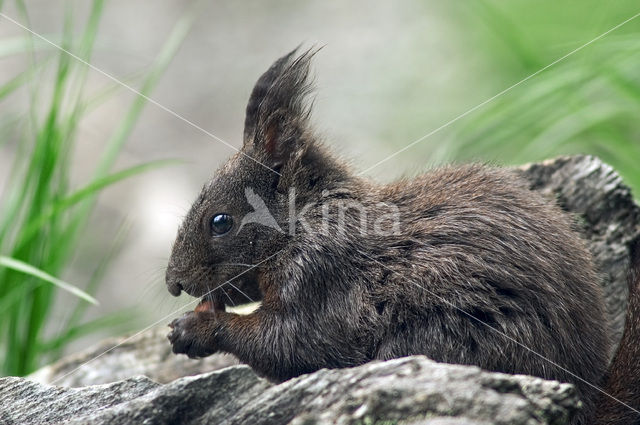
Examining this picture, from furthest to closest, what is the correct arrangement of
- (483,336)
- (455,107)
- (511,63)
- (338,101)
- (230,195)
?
(338,101) → (455,107) → (511,63) → (230,195) → (483,336)

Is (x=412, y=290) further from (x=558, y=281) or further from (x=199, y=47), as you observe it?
(x=199, y=47)

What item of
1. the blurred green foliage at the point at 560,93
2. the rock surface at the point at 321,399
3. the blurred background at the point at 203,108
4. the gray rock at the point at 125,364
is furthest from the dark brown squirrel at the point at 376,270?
the blurred green foliage at the point at 560,93

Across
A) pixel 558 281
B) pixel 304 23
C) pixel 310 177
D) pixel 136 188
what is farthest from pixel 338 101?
pixel 558 281

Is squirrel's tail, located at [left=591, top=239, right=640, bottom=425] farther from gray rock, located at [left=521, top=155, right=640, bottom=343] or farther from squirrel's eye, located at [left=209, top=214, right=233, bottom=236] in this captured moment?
squirrel's eye, located at [left=209, top=214, right=233, bottom=236]

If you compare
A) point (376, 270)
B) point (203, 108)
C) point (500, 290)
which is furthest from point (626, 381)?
point (203, 108)

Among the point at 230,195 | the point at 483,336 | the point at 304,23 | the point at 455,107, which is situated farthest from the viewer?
the point at 304,23

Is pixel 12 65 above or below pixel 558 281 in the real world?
above

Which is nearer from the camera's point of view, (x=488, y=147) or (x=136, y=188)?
(x=488, y=147)

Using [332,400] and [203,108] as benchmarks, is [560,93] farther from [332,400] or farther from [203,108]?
[203,108]
